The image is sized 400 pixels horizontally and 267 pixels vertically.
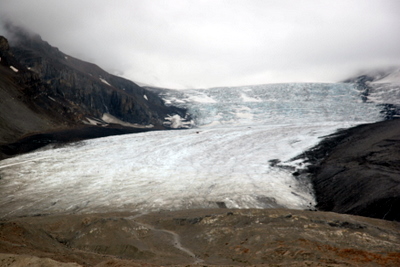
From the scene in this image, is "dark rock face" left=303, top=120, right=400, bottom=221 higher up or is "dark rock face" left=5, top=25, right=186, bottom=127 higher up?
"dark rock face" left=5, top=25, right=186, bottom=127

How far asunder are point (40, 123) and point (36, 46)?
4243 cm

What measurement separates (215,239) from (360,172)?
12.7 meters

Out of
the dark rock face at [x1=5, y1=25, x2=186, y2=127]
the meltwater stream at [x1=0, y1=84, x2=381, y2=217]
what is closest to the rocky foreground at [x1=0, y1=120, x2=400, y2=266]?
the meltwater stream at [x1=0, y1=84, x2=381, y2=217]

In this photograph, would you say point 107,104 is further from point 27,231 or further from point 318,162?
point 27,231

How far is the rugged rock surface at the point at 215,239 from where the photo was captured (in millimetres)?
10445

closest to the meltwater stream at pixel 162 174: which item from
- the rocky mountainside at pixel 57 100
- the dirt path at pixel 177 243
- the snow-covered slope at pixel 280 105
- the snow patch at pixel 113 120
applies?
the dirt path at pixel 177 243

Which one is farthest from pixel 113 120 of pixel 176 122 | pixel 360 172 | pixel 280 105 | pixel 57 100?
pixel 360 172

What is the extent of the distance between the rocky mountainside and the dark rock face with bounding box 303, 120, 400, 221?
29.7m

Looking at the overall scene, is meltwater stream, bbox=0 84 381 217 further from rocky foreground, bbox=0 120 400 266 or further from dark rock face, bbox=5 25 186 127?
dark rock face, bbox=5 25 186 127

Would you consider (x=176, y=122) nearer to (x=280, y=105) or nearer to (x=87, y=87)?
(x=87, y=87)

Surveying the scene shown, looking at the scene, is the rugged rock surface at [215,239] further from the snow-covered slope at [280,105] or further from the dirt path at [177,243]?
the snow-covered slope at [280,105]

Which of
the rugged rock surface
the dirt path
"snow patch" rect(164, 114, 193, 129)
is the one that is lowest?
the dirt path

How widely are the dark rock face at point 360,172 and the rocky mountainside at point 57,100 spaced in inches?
1167

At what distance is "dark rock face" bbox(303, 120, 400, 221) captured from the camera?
55.8ft
